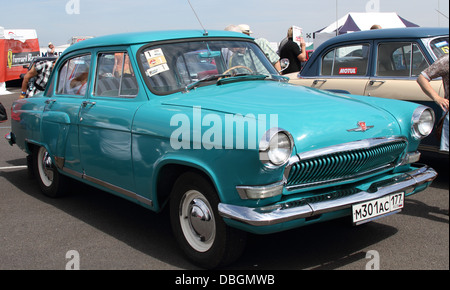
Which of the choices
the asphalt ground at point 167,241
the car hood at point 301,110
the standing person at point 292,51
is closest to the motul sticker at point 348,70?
the asphalt ground at point 167,241

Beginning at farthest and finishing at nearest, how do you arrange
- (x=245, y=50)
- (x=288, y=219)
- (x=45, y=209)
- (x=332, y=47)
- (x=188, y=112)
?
(x=332, y=47) < (x=45, y=209) < (x=245, y=50) < (x=188, y=112) < (x=288, y=219)

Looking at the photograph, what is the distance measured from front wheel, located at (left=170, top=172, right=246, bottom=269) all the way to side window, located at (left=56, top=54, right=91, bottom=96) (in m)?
1.83

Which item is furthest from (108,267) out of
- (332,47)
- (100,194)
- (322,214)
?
(332,47)

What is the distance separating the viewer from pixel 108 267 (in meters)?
3.80

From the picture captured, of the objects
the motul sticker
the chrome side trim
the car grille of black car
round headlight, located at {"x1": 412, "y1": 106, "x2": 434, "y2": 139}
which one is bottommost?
the chrome side trim

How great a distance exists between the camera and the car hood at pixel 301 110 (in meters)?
3.31

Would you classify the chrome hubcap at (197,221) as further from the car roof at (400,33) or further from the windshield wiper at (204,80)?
the car roof at (400,33)

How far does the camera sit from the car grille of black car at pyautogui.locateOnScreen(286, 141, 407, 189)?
3266 millimetres

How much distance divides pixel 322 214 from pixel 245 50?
7.07 feet

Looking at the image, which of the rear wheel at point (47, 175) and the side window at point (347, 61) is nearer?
the rear wheel at point (47, 175)

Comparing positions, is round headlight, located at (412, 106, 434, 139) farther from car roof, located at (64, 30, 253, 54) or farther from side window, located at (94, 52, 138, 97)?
side window, located at (94, 52, 138, 97)

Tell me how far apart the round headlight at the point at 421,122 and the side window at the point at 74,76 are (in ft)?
9.76

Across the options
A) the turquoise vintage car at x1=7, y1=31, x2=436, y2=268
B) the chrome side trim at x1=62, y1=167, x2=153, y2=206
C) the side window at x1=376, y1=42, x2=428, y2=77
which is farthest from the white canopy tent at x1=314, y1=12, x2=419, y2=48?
the chrome side trim at x1=62, y1=167, x2=153, y2=206
